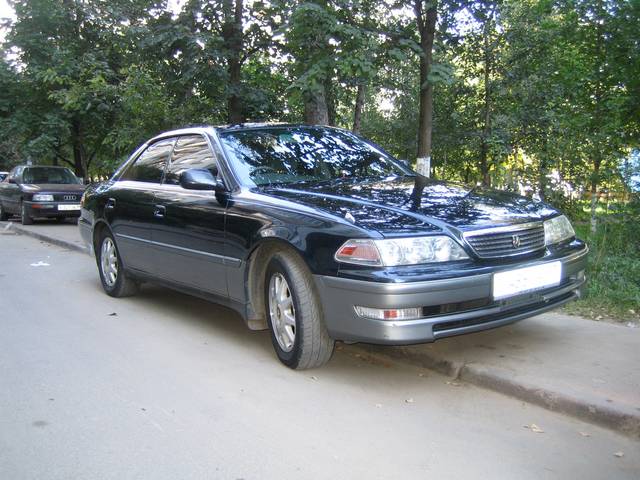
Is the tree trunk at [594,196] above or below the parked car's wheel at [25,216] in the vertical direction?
above

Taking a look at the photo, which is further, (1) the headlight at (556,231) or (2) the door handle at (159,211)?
(2) the door handle at (159,211)

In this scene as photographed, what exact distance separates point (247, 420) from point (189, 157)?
266 centimetres

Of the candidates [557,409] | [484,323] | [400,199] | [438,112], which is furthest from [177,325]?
[438,112]

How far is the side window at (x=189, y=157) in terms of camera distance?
198 inches

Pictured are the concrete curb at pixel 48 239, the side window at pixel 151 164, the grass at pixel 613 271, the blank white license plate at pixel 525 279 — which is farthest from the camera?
the concrete curb at pixel 48 239

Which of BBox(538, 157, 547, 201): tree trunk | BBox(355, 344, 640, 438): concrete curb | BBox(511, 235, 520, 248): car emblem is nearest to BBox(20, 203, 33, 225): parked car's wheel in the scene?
BBox(538, 157, 547, 201): tree trunk

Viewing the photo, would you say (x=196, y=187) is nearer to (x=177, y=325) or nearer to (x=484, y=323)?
(x=177, y=325)

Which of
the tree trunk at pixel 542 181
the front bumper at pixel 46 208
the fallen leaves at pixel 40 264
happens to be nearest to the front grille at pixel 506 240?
the tree trunk at pixel 542 181

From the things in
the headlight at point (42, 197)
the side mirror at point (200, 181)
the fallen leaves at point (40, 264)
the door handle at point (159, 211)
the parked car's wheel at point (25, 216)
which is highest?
the side mirror at point (200, 181)

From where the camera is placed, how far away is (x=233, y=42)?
1154 cm

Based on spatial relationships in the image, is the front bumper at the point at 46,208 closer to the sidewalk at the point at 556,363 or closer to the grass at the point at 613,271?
the grass at the point at 613,271

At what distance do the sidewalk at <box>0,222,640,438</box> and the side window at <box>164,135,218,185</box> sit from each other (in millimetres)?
1925

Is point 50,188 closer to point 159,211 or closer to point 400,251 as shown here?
point 159,211

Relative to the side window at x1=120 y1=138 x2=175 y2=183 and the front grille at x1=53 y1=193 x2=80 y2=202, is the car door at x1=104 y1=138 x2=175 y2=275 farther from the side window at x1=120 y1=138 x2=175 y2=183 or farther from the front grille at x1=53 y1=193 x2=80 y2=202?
the front grille at x1=53 y1=193 x2=80 y2=202
